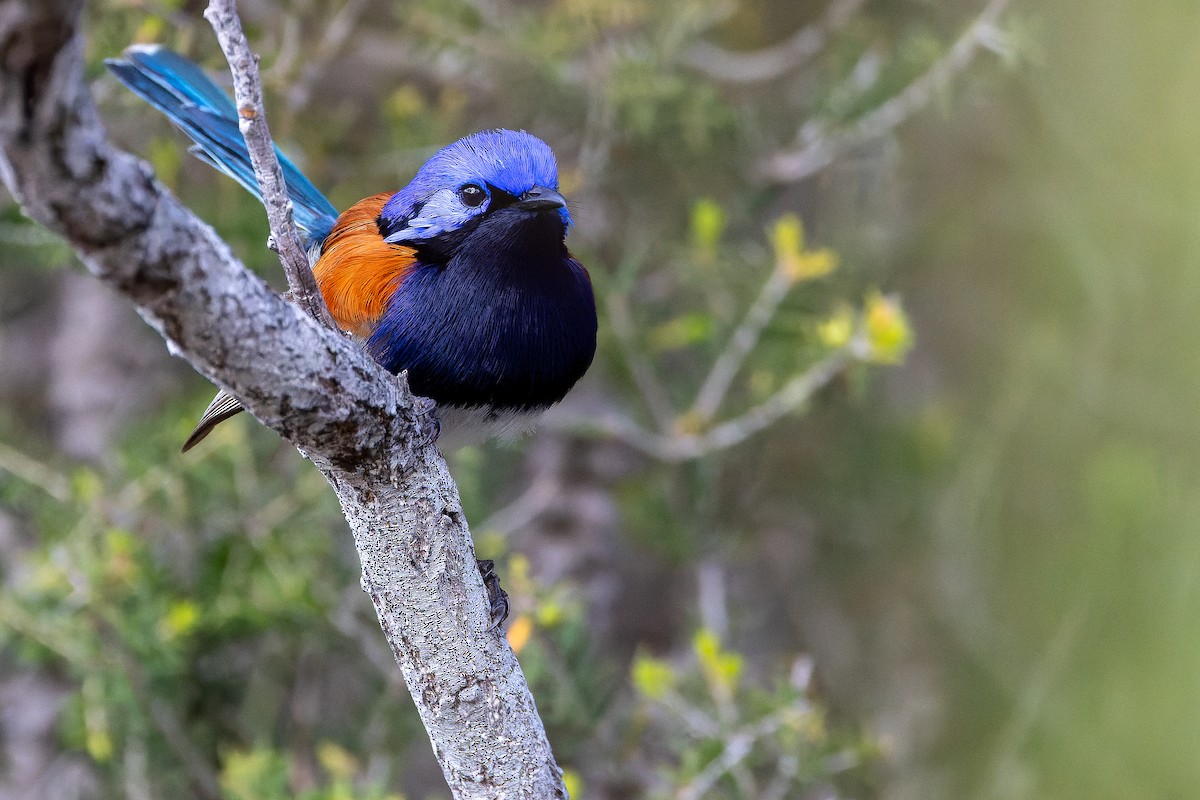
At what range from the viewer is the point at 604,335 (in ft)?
12.1

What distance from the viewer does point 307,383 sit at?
132 cm

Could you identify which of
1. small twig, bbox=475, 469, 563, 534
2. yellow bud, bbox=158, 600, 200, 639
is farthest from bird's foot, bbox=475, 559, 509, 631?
small twig, bbox=475, 469, 563, 534

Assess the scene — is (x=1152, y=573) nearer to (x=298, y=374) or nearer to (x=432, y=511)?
(x=432, y=511)

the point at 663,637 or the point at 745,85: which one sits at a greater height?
the point at 745,85

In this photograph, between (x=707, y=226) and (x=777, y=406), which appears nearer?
(x=777, y=406)

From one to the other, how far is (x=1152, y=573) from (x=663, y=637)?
6.01 feet

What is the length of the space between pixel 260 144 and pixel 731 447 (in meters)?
2.79

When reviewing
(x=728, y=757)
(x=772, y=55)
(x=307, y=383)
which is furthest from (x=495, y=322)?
(x=772, y=55)

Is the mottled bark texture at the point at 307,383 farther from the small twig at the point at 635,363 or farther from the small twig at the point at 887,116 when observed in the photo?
the small twig at the point at 887,116

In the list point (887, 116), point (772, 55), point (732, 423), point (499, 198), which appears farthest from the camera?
point (772, 55)

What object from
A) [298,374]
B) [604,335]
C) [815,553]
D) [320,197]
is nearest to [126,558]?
[320,197]

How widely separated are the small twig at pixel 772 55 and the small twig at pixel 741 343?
2.92 feet

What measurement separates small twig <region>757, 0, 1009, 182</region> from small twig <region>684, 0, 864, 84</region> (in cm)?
32

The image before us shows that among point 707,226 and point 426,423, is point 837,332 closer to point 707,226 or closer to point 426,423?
point 707,226
